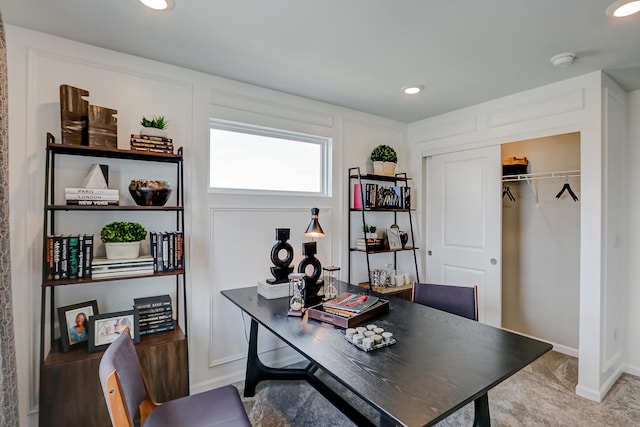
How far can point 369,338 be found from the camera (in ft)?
4.79

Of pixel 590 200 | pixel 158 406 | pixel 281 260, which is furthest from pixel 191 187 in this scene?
pixel 590 200

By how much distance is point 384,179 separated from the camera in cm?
347

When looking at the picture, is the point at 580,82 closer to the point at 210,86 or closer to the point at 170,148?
the point at 210,86

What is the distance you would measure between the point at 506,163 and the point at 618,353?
1.91 m

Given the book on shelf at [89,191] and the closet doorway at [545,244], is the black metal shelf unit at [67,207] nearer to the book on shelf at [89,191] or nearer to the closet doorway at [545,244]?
the book on shelf at [89,191]

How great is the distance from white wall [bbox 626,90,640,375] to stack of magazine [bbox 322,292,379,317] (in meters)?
2.45

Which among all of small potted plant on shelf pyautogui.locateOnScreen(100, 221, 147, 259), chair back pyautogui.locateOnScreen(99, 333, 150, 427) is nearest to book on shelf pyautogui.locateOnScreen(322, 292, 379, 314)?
chair back pyautogui.locateOnScreen(99, 333, 150, 427)

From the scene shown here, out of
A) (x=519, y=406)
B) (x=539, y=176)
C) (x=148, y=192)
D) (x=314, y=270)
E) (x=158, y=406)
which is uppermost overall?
(x=539, y=176)

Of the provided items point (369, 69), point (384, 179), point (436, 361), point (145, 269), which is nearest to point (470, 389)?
point (436, 361)

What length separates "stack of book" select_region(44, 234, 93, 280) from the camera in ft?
5.95

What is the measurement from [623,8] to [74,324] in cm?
345

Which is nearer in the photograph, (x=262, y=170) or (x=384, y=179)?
(x=262, y=170)

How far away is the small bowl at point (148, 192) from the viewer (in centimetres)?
208

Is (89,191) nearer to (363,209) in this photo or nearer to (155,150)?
(155,150)
